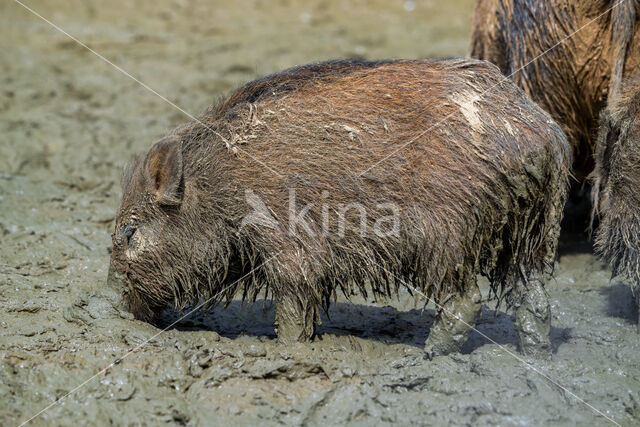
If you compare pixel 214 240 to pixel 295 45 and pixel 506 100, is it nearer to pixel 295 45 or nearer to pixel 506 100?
pixel 506 100

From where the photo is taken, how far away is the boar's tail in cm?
459

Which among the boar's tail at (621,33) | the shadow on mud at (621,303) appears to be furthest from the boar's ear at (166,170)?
the shadow on mud at (621,303)

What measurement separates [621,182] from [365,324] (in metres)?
1.70

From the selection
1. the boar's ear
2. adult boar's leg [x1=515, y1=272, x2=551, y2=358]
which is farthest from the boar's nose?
adult boar's leg [x1=515, y1=272, x2=551, y2=358]

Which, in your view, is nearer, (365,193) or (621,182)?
(365,193)

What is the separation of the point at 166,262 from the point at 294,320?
81 centimetres

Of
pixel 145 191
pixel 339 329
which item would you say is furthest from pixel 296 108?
pixel 339 329

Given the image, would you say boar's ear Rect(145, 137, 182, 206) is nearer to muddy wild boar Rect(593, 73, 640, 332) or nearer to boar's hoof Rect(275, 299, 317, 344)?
boar's hoof Rect(275, 299, 317, 344)

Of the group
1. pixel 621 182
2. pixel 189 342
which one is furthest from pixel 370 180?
pixel 621 182

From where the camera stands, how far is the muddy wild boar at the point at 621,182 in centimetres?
414

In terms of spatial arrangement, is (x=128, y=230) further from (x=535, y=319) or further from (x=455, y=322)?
(x=535, y=319)

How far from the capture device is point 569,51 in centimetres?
489

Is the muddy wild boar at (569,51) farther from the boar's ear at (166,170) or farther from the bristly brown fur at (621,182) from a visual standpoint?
the boar's ear at (166,170)

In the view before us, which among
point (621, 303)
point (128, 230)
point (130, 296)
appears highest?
point (128, 230)
